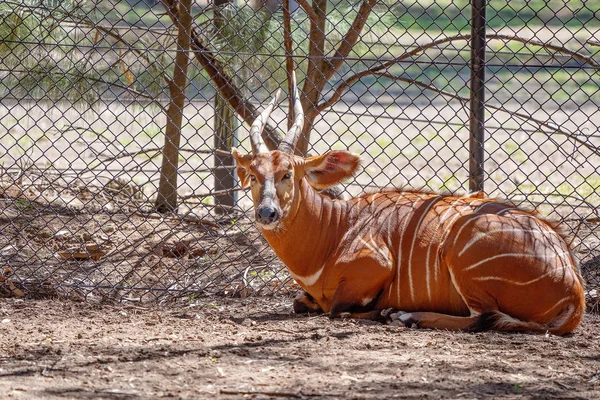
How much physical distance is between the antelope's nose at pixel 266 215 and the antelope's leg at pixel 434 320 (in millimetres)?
855

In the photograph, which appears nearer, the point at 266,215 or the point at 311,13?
the point at 266,215

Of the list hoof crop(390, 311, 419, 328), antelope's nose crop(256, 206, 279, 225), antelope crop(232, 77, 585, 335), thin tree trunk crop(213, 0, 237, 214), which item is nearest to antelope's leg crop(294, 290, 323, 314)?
antelope crop(232, 77, 585, 335)

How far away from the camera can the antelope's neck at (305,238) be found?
204 inches

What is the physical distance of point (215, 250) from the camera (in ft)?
20.3

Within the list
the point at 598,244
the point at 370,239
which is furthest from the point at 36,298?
the point at 598,244

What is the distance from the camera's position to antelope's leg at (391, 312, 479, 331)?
4.75 m

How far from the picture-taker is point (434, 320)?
4.81 meters

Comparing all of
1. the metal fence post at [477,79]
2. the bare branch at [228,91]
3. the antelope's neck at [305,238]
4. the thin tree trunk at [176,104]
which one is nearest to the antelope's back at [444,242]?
the antelope's neck at [305,238]

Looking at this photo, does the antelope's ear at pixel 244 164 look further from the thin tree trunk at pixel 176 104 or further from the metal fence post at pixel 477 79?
the metal fence post at pixel 477 79

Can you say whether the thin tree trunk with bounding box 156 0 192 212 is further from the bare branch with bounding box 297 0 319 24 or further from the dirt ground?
the dirt ground

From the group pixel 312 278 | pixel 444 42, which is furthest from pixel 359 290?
pixel 444 42

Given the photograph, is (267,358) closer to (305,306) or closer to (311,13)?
(305,306)

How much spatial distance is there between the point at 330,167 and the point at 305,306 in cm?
82

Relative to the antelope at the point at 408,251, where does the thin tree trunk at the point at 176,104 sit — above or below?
above
